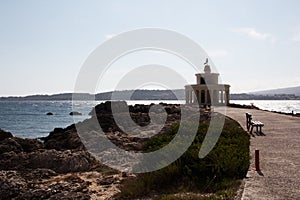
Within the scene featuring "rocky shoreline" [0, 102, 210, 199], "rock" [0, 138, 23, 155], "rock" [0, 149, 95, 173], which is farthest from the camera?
"rock" [0, 138, 23, 155]

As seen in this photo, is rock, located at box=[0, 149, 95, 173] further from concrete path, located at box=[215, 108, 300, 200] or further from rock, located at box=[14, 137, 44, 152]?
concrete path, located at box=[215, 108, 300, 200]

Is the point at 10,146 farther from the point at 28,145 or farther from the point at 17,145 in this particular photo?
the point at 28,145

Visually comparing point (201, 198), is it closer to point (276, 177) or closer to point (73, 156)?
point (276, 177)

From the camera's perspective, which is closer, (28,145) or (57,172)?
(57,172)

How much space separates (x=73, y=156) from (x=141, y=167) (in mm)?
4806

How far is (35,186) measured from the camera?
34.7 feet

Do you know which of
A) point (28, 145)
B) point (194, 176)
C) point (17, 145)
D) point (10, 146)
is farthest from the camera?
point (28, 145)

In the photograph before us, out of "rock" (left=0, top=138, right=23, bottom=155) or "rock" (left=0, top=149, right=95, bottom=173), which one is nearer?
"rock" (left=0, top=149, right=95, bottom=173)

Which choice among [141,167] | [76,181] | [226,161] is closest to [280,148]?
[226,161]

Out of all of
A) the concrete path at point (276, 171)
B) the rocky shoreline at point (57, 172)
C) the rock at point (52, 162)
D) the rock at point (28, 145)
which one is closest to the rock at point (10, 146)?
the rocky shoreline at point (57, 172)

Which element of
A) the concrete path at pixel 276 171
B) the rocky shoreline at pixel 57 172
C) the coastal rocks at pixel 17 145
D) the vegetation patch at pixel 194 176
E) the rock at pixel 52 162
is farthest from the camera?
the coastal rocks at pixel 17 145

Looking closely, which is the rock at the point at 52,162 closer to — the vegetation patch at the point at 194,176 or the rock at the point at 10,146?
the rock at the point at 10,146

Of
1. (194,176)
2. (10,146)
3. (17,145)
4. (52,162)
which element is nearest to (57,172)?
(52,162)

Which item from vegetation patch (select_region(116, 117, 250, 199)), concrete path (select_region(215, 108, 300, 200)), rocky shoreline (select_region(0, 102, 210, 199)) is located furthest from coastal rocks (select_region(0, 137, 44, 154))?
concrete path (select_region(215, 108, 300, 200))
